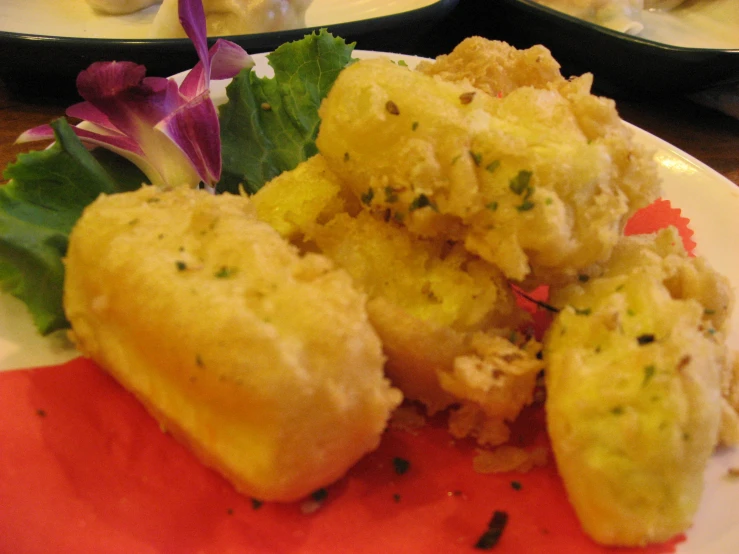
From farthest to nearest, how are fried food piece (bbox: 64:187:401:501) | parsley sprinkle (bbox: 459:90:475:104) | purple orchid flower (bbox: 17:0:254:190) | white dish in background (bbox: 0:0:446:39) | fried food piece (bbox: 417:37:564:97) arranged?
1. white dish in background (bbox: 0:0:446:39)
2. purple orchid flower (bbox: 17:0:254:190)
3. fried food piece (bbox: 417:37:564:97)
4. parsley sprinkle (bbox: 459:90:475:104)
5. fried food piece (bbox: 64:187:401:501)

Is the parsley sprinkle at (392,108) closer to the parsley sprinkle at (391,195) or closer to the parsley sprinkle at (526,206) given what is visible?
the parsley sprinkle at (391,195)

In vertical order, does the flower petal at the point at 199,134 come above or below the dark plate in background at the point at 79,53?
above

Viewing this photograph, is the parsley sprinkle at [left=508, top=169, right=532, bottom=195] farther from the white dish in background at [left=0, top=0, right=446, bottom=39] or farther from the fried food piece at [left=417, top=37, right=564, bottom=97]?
the white dish in background at [left=0, top=0, right=446, bottom=39]

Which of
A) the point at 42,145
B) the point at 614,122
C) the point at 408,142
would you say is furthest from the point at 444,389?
the point at 42,145

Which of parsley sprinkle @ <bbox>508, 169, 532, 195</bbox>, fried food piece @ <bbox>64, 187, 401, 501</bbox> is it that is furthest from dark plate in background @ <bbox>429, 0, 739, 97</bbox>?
fried food piece @ <bbox>64, 187, 401, 501</bbox>

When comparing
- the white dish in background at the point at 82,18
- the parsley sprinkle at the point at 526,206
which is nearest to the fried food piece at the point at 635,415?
the parsley sprinkle at the point at 526,206

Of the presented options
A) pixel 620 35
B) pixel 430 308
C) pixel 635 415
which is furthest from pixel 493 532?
pixel 620 35

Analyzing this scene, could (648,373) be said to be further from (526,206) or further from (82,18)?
(82,18)

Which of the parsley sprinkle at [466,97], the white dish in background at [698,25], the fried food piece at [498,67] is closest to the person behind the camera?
the parsley sprinkle at [466,97]
